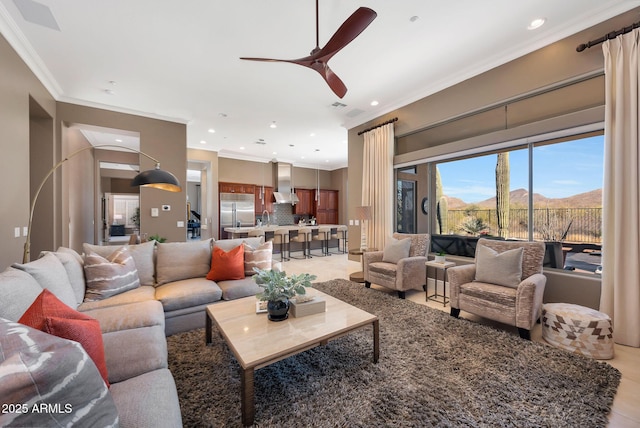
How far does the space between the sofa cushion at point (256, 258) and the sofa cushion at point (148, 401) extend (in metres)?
1.92

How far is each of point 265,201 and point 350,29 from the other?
7.28 meters

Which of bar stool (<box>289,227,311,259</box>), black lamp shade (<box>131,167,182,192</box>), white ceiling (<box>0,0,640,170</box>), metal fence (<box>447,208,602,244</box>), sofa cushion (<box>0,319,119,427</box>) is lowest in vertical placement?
bar stool (<box>289,227,311,259</box>)

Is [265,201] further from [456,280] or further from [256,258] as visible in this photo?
[456,280]

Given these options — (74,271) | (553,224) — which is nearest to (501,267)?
(553,224)

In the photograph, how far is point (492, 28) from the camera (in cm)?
285

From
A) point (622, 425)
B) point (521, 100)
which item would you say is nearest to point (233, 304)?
point (622, 425)

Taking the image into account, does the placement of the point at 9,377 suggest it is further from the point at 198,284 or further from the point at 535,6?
the point at 535,6

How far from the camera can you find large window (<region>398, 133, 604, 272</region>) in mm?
2998

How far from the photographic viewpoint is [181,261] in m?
3.15

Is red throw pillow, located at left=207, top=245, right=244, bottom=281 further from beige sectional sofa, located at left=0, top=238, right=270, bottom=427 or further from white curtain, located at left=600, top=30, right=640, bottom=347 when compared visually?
white curtain, located at left=600, top=30, right=640, bottom=347

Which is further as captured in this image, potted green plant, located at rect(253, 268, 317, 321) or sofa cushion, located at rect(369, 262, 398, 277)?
sofa cushion, located at rect(369, 262, 398, 277)

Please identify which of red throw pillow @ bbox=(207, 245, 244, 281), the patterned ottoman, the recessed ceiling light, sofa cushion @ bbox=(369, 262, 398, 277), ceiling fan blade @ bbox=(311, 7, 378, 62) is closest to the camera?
ceiling fan blade @ bbox=(311, 7, 378, 62)

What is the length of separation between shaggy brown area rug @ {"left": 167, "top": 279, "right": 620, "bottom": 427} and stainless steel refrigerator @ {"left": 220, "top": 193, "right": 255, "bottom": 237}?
18.7 ft

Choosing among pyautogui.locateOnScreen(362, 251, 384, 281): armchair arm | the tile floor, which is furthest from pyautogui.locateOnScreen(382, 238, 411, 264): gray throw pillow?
the tile floor
